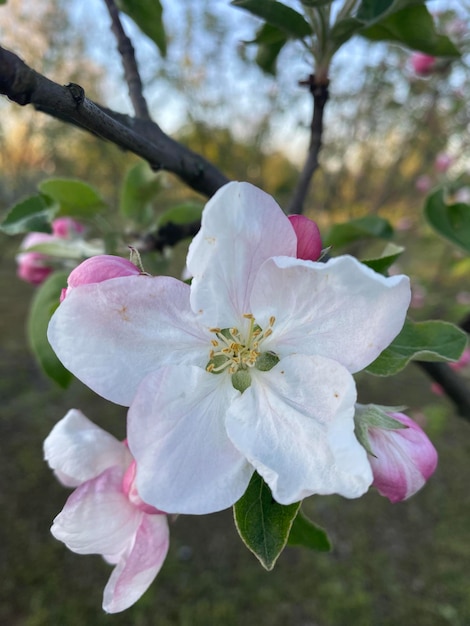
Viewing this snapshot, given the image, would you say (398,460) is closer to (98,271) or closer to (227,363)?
(227,363)

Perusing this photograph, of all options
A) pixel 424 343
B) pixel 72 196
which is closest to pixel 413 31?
pixel 424 343

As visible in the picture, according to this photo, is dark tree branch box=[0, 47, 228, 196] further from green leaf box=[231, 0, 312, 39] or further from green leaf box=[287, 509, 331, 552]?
green leaf box=[287, 509, 331, 552]

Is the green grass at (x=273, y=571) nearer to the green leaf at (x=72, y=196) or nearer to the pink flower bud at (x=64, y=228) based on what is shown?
the pink flower bud at (x=64, y=228)

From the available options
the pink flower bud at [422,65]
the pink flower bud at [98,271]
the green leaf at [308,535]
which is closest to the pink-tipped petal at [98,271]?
the pink flower bud at [98,271]

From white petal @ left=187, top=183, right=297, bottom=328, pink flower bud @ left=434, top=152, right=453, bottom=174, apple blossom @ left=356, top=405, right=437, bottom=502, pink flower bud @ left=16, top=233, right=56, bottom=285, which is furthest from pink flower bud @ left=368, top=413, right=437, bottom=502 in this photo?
pink flower bud @ left=434, top=152, right=453, bottom=174

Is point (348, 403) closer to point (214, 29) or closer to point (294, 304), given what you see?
point (294, 304)

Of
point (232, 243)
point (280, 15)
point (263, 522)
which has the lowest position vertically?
point (263, 522)
